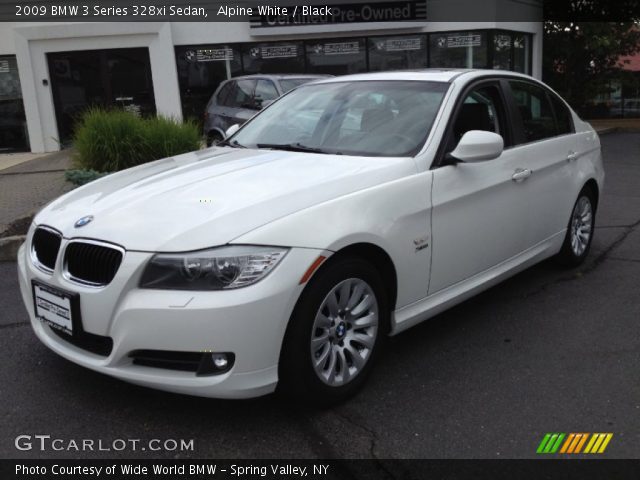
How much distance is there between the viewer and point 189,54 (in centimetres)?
1571

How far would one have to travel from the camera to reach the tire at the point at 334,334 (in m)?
2.94

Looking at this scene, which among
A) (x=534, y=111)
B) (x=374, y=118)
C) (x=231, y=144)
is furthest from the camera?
(x=534, y=111)

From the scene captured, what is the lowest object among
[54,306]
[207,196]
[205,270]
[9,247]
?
[9,247]

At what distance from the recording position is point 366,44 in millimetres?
16438

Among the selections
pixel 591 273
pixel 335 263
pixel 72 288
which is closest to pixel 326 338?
pixel 335 263

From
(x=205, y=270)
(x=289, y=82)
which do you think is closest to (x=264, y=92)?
(x=289, y=82)

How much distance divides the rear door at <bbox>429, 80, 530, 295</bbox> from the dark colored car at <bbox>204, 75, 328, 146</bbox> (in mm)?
6166

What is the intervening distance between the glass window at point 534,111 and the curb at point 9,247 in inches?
182

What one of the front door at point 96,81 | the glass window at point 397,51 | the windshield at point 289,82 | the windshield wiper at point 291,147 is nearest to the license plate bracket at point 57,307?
the windshield wiper at point 291,147

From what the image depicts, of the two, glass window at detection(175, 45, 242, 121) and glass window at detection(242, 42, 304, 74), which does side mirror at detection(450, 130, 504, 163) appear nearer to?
glass window at detection(175, 45, 242, 121)

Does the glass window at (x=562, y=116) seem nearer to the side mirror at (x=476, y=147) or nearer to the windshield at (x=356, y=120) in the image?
the windshield at (x=356, y=120)

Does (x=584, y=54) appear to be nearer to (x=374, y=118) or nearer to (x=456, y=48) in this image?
(x=456, y=48)

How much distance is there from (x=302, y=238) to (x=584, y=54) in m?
20.3

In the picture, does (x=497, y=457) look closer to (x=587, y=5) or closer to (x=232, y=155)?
(x=232, y=155)
